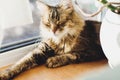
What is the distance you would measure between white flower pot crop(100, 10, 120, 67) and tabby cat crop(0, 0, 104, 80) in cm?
31

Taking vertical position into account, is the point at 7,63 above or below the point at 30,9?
below

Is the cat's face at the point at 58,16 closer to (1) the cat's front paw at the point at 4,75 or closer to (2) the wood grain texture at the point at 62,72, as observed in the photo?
(2) the wood grain texture at the point at 62,72

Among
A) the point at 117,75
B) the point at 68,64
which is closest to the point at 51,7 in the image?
the point at 68,64

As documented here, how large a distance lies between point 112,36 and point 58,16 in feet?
1.53

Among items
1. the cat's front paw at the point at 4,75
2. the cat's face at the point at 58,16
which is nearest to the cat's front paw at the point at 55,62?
the cat's face at the point at 58,16

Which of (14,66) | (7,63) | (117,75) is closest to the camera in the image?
(117,75)

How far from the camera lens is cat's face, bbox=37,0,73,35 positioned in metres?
1.44

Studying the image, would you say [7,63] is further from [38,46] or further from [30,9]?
[30,9]

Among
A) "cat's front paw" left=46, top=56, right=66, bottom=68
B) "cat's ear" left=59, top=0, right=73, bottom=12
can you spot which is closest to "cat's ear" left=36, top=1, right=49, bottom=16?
"cat's ear" left=59, top=0, right=73, bottom=12

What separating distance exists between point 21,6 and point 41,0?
15 cm

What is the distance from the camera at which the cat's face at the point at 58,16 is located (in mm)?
1443

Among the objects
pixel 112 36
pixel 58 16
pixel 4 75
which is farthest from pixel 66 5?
pixel 4 75

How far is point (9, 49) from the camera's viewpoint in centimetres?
151

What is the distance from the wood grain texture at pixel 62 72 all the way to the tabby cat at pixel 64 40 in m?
0.03
